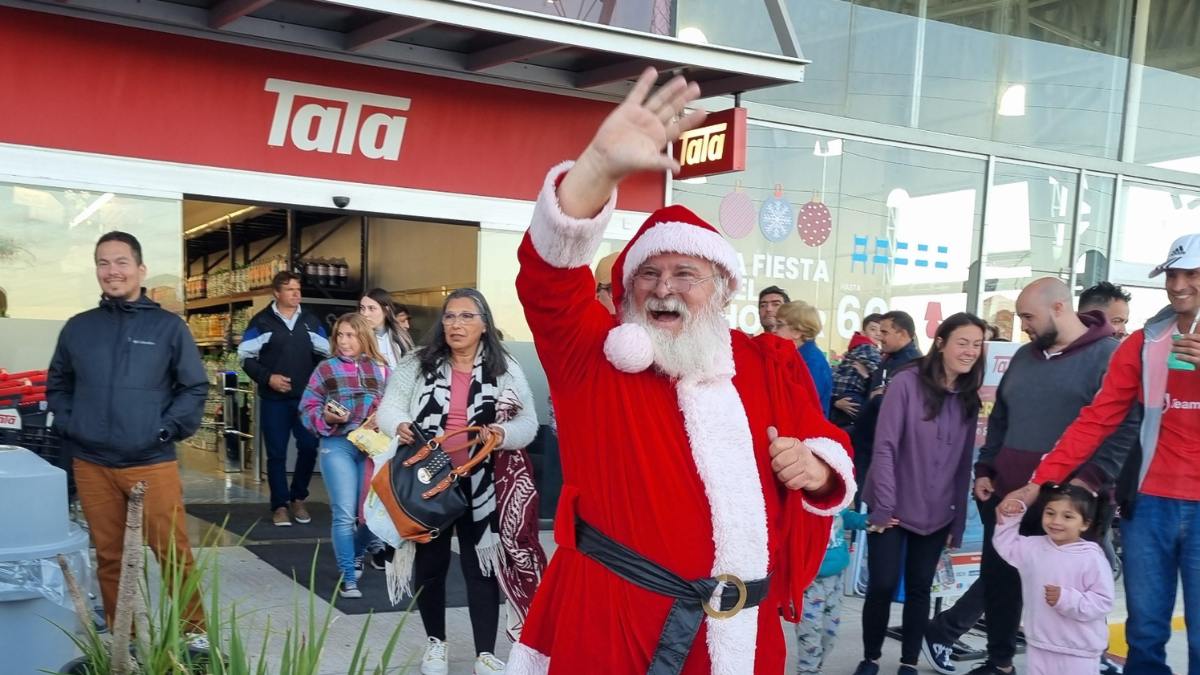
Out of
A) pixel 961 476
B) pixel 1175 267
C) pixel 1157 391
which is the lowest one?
pixel 961 476

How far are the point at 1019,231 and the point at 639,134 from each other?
38.2 feet

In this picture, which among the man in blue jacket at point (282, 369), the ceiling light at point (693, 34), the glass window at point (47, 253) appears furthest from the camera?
the ceiling light at point (693, 34)

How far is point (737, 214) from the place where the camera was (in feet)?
35.0

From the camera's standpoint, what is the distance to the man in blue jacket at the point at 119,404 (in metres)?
4.45

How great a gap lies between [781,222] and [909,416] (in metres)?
6.07

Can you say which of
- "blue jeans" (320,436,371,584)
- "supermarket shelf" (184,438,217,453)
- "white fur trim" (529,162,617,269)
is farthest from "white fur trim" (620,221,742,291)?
"supermarket shelf" (184,438,217,453)

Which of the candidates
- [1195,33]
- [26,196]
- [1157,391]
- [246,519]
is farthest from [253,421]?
[1195,33]

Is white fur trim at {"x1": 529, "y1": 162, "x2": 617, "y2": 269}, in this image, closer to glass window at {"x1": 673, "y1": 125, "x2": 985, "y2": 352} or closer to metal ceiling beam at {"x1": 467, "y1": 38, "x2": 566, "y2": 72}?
metal ceiling beam at {"x1": 467, "y1": 38, "x2": 566, "y2": 72}

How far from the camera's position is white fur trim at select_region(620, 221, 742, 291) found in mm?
2709

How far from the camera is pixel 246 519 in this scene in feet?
28.0

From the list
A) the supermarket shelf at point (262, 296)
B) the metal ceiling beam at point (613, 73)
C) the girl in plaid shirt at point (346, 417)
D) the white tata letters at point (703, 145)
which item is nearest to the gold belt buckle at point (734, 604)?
the girl in plaid shirt at point (346, 417)

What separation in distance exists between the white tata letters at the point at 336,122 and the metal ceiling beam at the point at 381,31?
47 cm

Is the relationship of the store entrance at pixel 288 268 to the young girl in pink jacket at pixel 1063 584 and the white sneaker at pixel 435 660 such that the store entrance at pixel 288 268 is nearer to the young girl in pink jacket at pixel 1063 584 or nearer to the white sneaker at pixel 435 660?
the white sneaker at pixel 435 660

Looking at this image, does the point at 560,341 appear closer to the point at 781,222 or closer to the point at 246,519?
the point at 246,519
